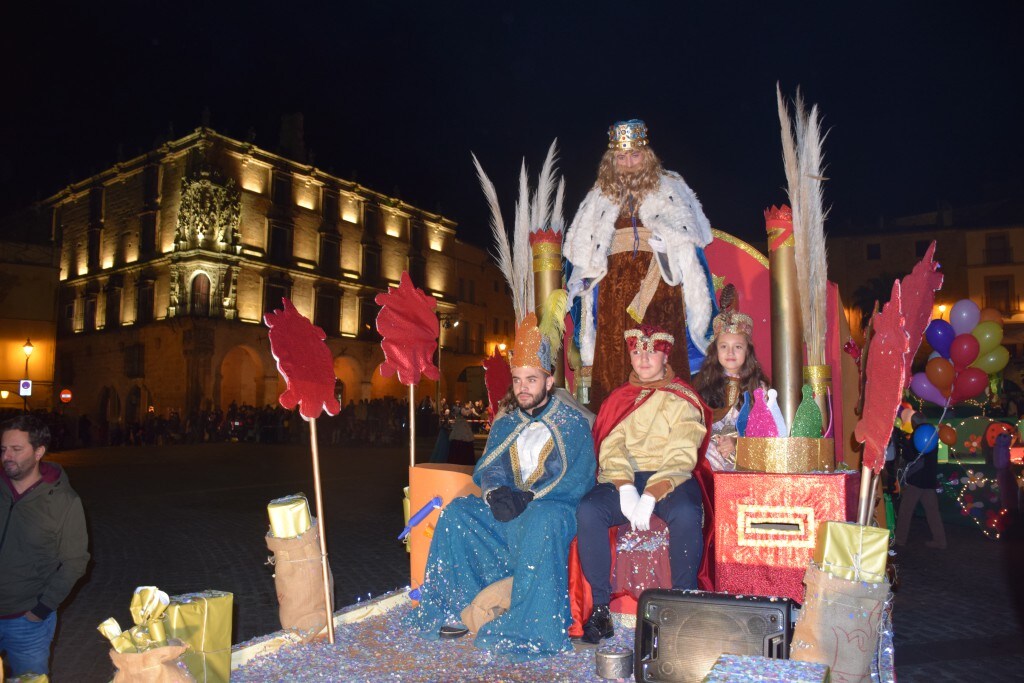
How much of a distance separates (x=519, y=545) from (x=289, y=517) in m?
1.30

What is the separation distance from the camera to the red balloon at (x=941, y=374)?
9625 millimetres

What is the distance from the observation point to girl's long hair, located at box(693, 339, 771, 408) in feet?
17.9

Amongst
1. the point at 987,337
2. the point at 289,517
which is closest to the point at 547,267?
the point at 289,517

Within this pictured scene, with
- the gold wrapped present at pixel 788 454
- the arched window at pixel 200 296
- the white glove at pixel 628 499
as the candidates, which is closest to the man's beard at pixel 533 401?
the white glove at pixel 628 499

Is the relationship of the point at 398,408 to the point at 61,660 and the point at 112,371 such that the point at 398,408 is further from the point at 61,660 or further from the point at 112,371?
the point at 61,660

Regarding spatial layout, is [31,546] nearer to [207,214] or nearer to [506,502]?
[506,502]

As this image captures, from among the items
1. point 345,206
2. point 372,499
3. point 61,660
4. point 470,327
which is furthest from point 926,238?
point 61,660

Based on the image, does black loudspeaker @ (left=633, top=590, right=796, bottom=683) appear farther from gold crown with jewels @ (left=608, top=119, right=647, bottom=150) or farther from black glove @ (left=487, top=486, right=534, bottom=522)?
gold crown with jewels @ (left=608, top=119, right=647, bottom=150)

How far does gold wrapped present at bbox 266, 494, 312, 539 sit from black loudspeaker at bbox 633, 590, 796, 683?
6.33 ft

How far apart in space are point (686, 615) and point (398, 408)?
2623 centimetres

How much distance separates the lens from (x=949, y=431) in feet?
30.6

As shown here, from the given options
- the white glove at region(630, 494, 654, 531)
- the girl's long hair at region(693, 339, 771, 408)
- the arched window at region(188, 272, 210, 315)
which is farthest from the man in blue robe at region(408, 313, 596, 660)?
the arched window at region(188, 272, 210, 315)

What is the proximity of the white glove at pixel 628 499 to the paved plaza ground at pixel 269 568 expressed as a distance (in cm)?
189

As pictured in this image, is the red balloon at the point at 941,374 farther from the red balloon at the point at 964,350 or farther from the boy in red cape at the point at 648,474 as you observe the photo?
the boy in red cape at the point at 648,474
